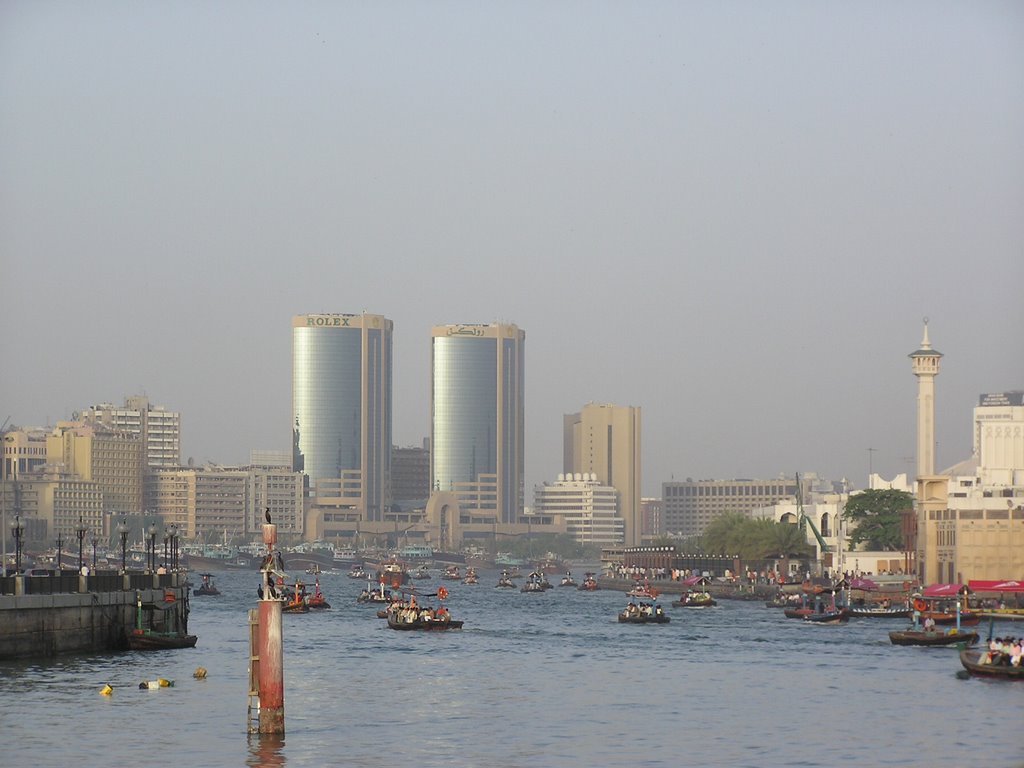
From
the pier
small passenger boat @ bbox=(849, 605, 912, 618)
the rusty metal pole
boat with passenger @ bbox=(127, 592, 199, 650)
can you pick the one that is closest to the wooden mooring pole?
the rusty metal pole

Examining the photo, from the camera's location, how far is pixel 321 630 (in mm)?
155625

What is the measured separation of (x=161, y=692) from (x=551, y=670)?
93.1 ft

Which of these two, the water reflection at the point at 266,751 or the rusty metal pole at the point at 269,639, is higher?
the rusty metal pole at the point at 269,639


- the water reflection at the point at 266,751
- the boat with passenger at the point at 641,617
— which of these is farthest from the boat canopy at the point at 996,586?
the water reflection at the point at 266,751

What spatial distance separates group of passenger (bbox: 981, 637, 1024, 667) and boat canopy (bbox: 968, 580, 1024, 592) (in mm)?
84762

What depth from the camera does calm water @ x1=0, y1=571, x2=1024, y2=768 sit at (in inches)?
2948

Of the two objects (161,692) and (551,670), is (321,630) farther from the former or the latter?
(161,692)

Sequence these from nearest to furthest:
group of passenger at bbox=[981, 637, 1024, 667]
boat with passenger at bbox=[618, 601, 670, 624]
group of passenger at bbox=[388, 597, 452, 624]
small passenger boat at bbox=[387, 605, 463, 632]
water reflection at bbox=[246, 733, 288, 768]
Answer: water reflection at bbox=[246, 733, 288, 768] < group of passenger at bbox=[981, 637, 1024, 667] < small passenger boat at bbox=[387, 605, 463, 632] < group of passenger at bbox=[388, 597, 452, 624] < boat with passenger at bbox=[618, 601, 670, 624]

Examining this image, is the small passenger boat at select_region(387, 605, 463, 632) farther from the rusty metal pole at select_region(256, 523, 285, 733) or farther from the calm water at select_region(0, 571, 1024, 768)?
the rusty metal pole at select_region(256, 523, 285, 733)

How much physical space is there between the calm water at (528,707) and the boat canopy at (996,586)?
52.0 meters

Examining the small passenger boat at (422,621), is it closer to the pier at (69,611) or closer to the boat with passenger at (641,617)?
the boat with passenger at (641,617)

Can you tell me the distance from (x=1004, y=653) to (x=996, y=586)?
297 feet

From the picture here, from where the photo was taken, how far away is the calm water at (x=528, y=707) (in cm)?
7488


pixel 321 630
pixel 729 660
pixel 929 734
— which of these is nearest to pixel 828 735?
pixel 929 734
